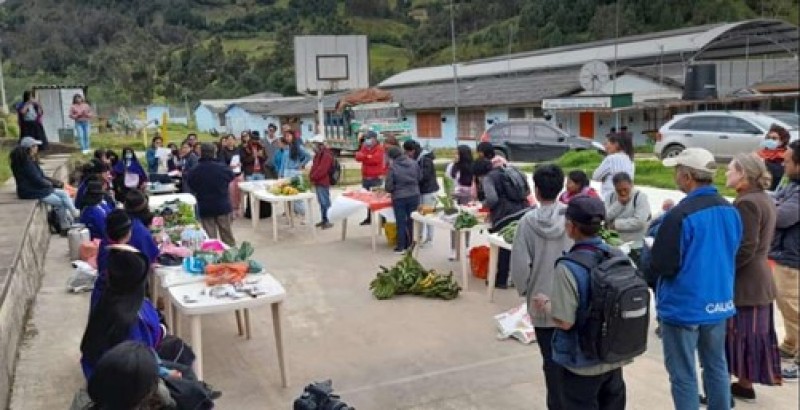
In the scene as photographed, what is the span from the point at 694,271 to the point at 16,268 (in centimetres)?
520

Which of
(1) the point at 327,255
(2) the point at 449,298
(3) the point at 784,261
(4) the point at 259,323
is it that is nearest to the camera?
(3) the point at 784,261

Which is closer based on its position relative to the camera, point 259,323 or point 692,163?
point 692,163

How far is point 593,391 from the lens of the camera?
305cm

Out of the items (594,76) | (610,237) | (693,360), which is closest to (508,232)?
(610,237)

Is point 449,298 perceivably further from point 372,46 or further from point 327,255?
point 372,46

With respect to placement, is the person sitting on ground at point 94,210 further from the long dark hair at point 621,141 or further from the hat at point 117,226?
the long dark hair at point 621,141

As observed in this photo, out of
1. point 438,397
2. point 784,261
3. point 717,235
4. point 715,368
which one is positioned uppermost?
point 717,235

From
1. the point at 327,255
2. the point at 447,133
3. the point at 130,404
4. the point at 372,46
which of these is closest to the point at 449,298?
the point at 327,255

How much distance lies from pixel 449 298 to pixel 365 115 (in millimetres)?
19757

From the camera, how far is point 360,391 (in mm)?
4641

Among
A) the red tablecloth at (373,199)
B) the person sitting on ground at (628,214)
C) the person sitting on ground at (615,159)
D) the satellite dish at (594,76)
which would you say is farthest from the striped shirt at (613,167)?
the satellite dish at (594,76)

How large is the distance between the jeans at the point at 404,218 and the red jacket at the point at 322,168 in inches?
74.6

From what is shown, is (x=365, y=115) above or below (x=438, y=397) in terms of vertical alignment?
above

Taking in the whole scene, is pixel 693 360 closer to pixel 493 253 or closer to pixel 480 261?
pixel 493 253
